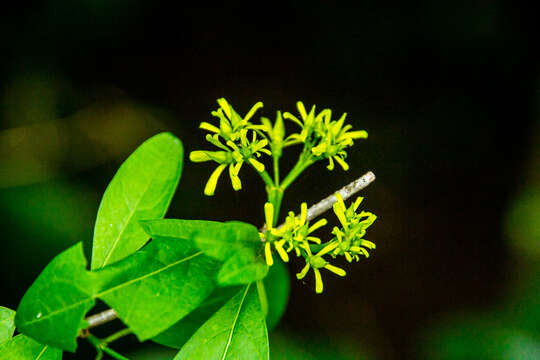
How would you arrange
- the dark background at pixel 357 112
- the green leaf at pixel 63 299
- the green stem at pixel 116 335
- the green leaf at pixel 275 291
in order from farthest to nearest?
the dark background at pixel 357 112 < the green leaf at pixel 275 291 < the green stem at pixel 116 335 < the green leaf at pixel 63 299

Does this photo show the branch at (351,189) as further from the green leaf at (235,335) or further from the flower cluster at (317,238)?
the green leaf at (235,335)

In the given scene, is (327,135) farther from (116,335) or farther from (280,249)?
(116,335)

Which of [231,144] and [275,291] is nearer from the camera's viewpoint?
[231,144]

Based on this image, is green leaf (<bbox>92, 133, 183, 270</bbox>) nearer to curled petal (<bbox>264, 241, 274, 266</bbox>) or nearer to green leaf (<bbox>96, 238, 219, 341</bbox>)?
green leaf (<bbox>96, 238, 219, 341</bbox>)

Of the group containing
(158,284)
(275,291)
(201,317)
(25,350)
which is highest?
(158,284)

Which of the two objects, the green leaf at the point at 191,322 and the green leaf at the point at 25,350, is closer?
the green leaf at the point at 25,350

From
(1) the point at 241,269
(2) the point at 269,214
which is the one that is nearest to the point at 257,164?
(2) the point at 269,214

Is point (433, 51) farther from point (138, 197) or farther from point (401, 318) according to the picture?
point (138, 197)

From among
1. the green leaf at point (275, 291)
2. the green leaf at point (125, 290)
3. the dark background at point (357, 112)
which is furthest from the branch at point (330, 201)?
the dark background at point (357, 112)
